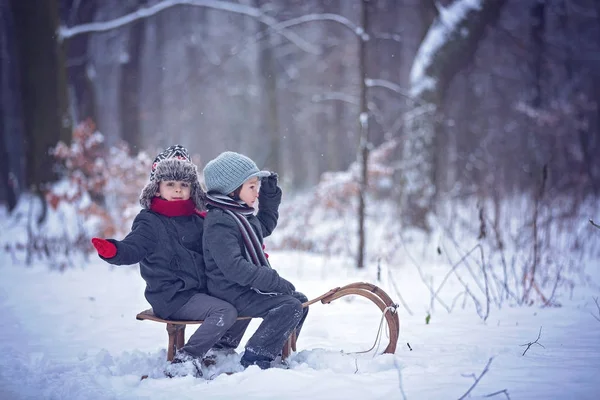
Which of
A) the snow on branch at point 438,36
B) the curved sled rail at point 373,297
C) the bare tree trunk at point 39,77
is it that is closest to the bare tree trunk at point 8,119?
the bare tree trunk at point 39,77

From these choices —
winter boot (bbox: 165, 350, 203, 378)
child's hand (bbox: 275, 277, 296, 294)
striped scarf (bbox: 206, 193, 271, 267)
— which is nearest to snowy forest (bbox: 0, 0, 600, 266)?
child's hand (bbox: 275, 277, 296, 294)

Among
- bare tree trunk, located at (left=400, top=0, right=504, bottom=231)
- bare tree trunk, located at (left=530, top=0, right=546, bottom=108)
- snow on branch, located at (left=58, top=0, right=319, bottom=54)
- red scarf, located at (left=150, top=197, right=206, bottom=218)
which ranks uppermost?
bare tree trunk, located at (left=530, top=0, right=546, bottom=108)

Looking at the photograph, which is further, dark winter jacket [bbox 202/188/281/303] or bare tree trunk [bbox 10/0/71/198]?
bare tree trunk [bbox 10/0/71/198]

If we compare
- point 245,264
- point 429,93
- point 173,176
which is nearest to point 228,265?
point 245,264

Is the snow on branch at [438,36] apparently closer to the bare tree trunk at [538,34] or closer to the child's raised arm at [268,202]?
the bare tree trunk at [538,34]

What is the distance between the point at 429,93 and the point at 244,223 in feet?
22.9

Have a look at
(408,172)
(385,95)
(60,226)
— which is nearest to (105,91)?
(385,95)

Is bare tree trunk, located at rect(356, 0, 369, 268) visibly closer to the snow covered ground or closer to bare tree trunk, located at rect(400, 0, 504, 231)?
the snow covered ground

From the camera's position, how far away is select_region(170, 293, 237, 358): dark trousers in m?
2.97

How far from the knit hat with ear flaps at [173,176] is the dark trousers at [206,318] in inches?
24.7

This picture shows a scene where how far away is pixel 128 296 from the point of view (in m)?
5.54

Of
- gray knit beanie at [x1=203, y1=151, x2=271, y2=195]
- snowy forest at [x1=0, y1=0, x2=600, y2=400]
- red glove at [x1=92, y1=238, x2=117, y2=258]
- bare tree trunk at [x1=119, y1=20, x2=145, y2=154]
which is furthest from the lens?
bare tree trunk at [x1=119, y1=20, x2=145, y2=154]

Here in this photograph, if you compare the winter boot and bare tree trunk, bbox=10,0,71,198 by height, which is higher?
bare tree trunk, bbox=10,0,71,198

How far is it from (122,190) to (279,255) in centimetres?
287
